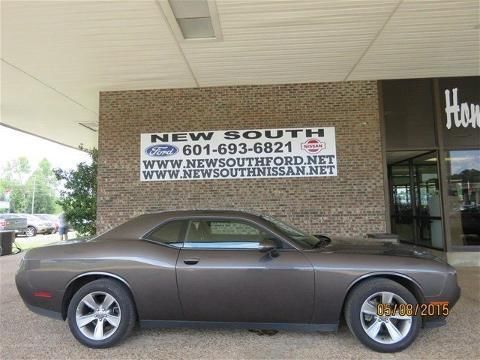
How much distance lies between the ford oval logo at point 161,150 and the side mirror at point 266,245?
560cm

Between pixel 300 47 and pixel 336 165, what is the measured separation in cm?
288

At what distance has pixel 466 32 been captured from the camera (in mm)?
7043

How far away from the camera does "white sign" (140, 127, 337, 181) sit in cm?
906

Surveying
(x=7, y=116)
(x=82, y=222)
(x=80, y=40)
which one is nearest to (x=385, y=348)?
(x=80, y=40)

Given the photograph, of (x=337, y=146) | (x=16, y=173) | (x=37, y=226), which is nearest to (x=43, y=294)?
(x=337, y=146)

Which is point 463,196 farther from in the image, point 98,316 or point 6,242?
point 6,242

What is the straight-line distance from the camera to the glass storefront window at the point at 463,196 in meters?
9.02

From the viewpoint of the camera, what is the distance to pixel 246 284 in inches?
159

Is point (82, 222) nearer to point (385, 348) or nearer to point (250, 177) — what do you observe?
point (250, 177)

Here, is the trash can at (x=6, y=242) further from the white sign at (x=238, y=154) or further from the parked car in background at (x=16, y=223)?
the parked car in background at (x=16, y=223)

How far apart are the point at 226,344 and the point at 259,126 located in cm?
589

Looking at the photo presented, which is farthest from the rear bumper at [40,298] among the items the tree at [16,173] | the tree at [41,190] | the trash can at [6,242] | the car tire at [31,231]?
the tree at [16,173]

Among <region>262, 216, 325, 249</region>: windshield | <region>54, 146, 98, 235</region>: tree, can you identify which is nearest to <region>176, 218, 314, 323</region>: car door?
<region>262, 216, 325, 249</region>: windshield
